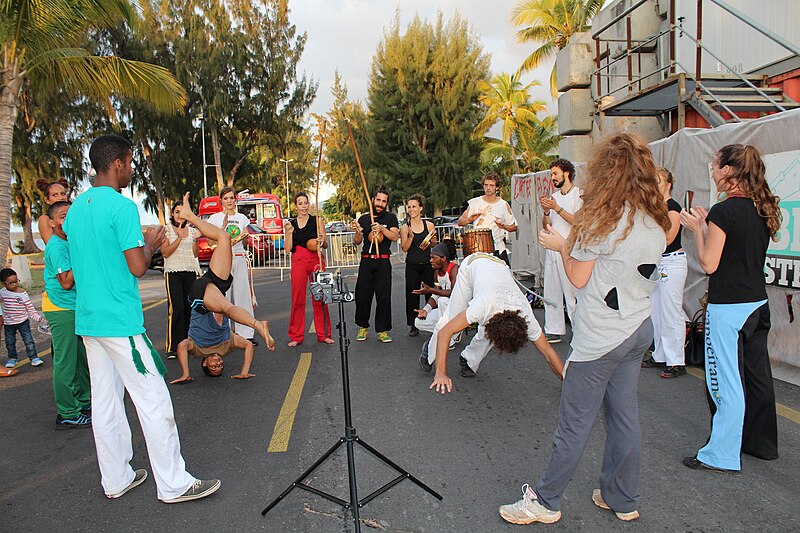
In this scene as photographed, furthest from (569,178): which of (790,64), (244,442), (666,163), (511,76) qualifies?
(511,76)

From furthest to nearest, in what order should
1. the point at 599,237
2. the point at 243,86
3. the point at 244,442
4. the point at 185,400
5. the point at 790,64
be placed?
1. the point at 243,86
2. the point at 790,64
3. the point at 185,400
4. the point at 244,442
5. the point at 599,237

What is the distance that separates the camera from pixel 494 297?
4.64m

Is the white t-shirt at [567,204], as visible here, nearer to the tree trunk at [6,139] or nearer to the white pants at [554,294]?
the white pants at [554,294]

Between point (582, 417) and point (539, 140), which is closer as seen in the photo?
point (582, 417)

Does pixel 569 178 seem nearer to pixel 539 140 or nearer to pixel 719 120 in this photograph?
pixel 719 120

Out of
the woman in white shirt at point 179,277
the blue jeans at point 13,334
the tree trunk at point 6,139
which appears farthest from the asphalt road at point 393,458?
the tree trunk at point 6,139

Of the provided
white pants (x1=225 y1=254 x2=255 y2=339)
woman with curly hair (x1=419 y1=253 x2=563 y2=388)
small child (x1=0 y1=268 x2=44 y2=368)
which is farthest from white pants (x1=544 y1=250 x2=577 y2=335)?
small child (x1=0 y1=268 x2=44 y2=368)

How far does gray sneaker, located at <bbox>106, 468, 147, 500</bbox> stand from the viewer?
11.6 feet

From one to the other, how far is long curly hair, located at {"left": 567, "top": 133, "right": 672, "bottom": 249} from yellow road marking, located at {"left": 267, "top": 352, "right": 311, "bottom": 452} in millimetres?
2616

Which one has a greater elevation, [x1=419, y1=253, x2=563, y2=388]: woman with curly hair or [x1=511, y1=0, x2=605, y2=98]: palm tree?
[x1=511, y1=0, x2=605, y2=98]: palm tree

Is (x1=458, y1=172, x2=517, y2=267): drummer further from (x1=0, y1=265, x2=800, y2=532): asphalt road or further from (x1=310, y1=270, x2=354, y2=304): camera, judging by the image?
(x1=310, y1=270, x2=354, y2=304): camera

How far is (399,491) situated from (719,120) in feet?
22.9

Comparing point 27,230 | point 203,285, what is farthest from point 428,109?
point 203,285

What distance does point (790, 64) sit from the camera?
955 cm
